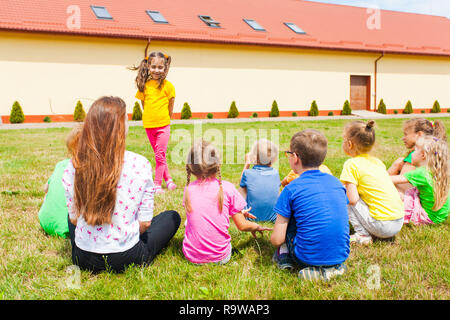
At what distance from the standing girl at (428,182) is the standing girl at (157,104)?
117 inches

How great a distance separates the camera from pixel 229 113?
19.9m

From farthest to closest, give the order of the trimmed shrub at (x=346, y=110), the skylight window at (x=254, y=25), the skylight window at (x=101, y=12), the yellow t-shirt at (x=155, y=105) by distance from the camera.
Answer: the trimmed shrub at (x=346, y=110)
the skylight window at (x=254, y=25)
the skylight window at (x=101, y=12)
the yellow t-shirt at (x=155, y=105)

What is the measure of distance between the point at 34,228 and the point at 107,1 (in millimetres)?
18796

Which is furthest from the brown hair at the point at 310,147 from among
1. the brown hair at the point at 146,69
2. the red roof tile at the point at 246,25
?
the red roof tile at the point at 246,25

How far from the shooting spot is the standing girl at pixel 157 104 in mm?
4941

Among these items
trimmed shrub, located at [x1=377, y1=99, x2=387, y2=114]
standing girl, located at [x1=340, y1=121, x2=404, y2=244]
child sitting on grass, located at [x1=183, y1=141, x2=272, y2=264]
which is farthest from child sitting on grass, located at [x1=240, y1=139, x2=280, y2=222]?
trimmed shrub, located at [x1=377, y1=99, x2=387, y2=114]

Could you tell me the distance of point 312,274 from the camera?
2.45 meters

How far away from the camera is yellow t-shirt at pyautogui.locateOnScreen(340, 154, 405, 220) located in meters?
3.14

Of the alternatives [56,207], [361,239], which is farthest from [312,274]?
[56,207]

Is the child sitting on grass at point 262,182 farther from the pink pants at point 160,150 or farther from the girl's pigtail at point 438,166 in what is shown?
the pink pants at point 160,150

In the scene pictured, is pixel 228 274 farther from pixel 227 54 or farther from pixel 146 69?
pixel 227 54

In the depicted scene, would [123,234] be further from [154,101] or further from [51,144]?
[51,144]

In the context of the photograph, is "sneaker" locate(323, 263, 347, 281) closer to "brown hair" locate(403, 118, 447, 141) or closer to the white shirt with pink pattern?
the white shirt with pink pattern

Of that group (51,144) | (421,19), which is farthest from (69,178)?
(421,19)
